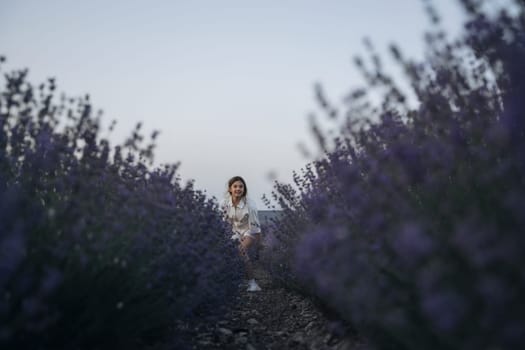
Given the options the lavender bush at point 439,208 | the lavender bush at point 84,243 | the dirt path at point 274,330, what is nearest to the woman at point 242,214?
the dirt path at point 274,330

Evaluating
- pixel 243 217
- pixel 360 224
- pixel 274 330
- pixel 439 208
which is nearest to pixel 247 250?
pixel 243 217

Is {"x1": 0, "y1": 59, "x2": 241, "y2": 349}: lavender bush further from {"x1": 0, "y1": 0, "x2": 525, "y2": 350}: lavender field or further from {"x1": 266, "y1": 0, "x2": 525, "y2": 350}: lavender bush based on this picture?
{"x1": 266, "y1": 0, "x2": 525, "y2": 350}: lavender bush

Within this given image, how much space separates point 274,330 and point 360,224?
171 cm

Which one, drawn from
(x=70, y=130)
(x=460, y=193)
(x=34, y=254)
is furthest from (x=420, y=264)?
(x=70, y=130)

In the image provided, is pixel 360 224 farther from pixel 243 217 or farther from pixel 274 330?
pixel 243 217

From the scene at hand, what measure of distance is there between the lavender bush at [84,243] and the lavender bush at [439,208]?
732mm

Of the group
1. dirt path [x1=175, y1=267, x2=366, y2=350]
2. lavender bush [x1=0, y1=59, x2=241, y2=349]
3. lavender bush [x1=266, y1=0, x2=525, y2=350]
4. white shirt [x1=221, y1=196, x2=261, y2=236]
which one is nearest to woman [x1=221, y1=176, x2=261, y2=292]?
white shirt [x1=221, y1=196, x2=261, y2=236]

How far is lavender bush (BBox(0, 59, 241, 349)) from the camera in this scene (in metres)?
1.69

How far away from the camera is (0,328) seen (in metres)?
1.57

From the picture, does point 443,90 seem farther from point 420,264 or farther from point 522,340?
point 522,340

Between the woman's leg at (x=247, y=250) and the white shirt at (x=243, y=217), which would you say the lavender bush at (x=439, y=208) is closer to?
the woman's leg at (x=247, y=250)

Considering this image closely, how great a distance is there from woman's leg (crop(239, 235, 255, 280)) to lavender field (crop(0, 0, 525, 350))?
12.0ft

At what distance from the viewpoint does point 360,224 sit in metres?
2.30

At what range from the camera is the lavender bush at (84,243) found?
66.5 inches
